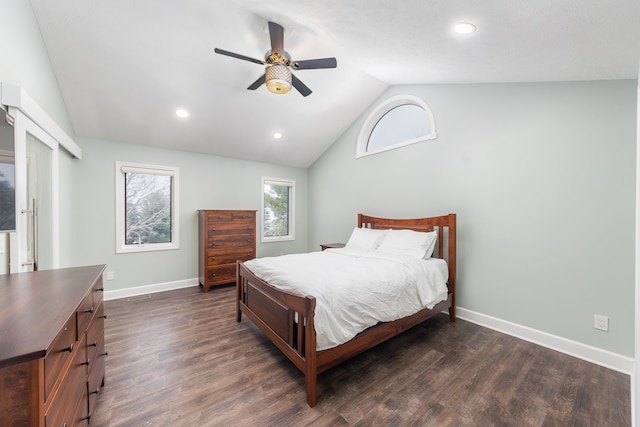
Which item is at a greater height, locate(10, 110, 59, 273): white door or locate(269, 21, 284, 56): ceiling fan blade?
locate(269, 21, 284, 56): ceiling fan blade

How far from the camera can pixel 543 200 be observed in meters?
2.59

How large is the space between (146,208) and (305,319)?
3699 mm

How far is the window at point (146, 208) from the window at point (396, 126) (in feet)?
10.9

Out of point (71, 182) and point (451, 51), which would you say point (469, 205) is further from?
point (71, 182)

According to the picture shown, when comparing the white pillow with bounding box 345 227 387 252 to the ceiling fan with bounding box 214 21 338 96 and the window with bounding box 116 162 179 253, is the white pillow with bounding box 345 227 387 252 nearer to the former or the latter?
the ceiling fan with bounding box 214 21 338 96

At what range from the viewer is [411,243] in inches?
125

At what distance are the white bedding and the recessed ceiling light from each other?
6.46ft

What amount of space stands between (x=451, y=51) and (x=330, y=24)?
1.04m

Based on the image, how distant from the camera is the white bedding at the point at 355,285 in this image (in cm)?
191

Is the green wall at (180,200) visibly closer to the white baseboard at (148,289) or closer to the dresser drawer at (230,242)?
the white baseboard at (148,289)

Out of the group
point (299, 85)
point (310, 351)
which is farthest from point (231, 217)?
point (310, 351)

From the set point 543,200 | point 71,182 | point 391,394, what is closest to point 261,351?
point 391,394

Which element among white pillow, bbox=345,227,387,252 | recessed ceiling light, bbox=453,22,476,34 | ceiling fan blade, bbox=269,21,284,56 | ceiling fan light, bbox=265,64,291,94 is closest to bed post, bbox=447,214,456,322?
white pillow, bbox=345,227,387,252

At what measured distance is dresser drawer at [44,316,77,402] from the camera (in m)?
0.85
